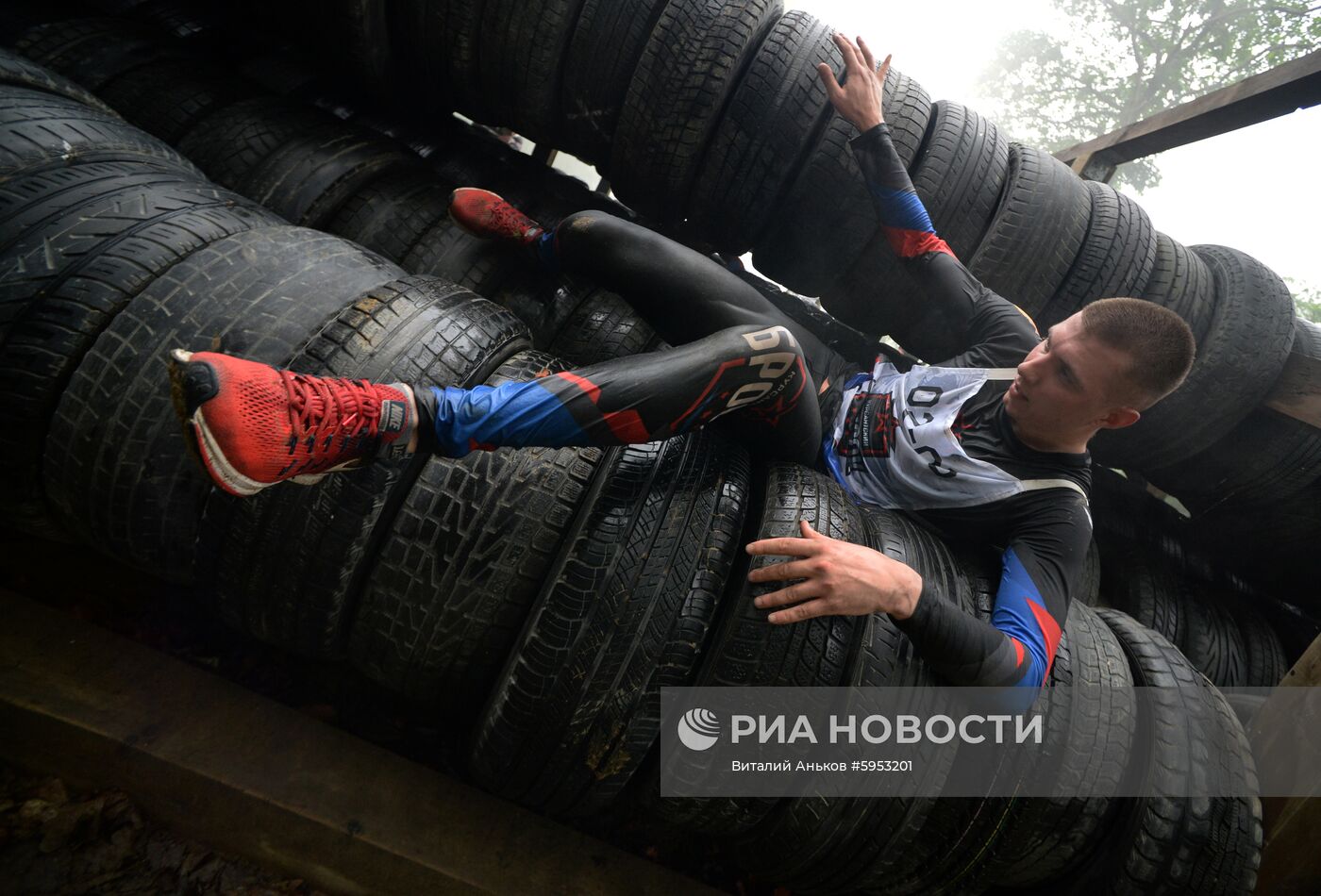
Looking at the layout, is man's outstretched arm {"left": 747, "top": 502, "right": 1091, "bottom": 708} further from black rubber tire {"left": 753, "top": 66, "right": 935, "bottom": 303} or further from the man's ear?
black rubber tire {"left": 753, "top": 66, "right": 935, "bottom": 303}

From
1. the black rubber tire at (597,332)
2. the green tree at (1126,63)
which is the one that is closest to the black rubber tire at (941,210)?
the black rubber tire at (597,332)

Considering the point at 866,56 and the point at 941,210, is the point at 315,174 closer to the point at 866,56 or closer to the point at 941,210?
the point at 866,56

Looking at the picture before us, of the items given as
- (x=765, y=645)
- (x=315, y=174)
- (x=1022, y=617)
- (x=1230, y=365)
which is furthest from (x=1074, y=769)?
(x=315, y=174)

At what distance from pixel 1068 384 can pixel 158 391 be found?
225 centimetres

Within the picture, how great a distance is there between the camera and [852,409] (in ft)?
7.25

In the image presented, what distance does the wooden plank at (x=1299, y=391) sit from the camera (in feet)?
8.04

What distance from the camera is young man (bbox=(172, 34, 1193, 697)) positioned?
133 centimetres

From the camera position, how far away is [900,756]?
153cm

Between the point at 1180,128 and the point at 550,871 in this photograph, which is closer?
the point at 550,871

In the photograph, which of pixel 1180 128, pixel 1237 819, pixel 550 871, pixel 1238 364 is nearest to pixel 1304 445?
pixel 1238 364

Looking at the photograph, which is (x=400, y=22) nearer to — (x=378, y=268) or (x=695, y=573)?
(x=378, y=268)

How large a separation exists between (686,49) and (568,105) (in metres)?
0.53

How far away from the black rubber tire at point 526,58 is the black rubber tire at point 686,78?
0.98 feet

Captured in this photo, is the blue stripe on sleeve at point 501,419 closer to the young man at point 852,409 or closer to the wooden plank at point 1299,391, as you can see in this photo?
the young man at point 852,409
